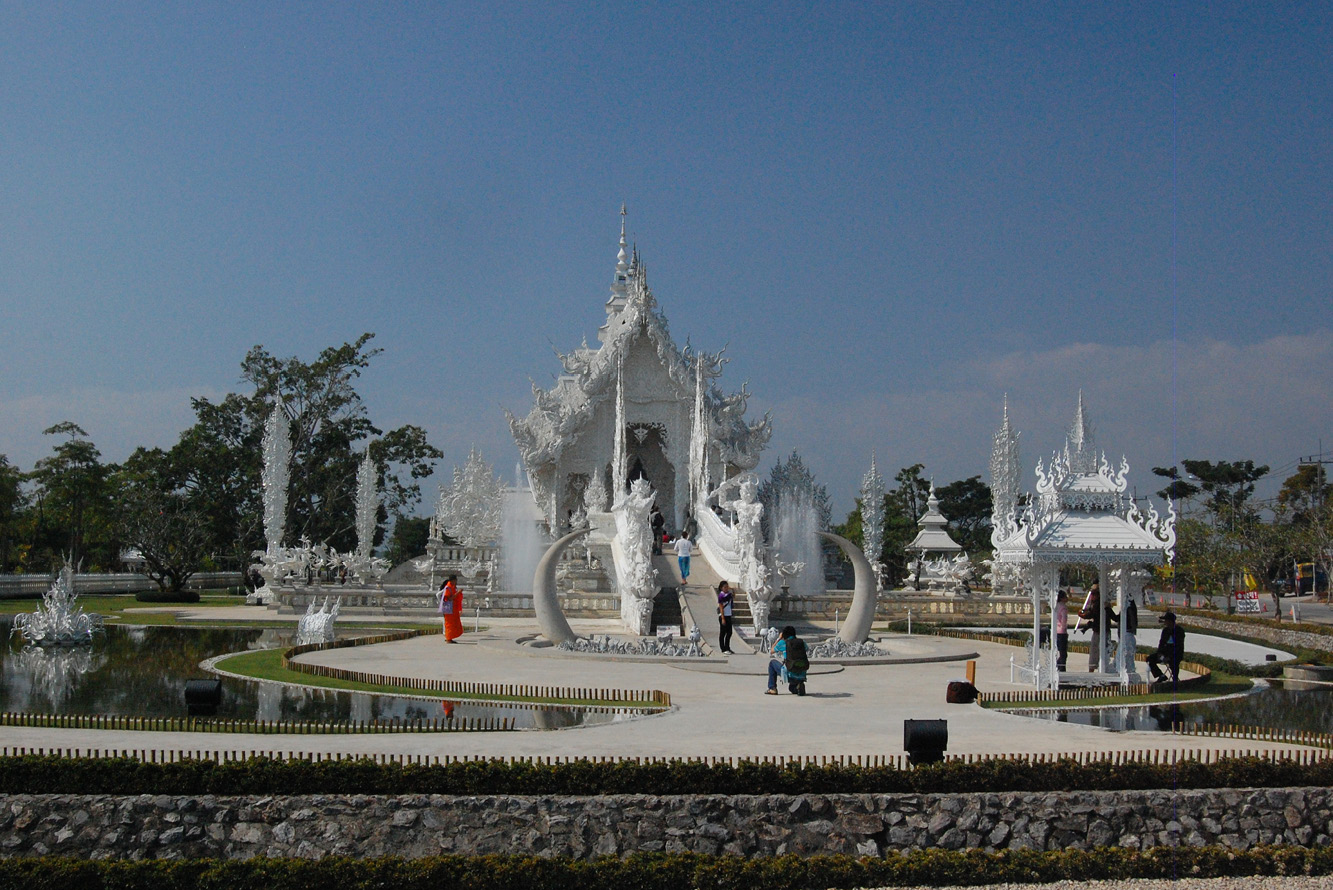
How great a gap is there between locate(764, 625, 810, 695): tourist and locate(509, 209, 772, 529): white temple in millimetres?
21750

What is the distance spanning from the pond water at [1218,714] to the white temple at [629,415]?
2340 centimetres

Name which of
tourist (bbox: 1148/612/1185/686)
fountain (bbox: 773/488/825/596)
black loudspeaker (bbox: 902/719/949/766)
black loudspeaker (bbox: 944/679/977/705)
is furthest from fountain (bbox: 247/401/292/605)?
black loudspeaker (bbox: 902/719/949/766)

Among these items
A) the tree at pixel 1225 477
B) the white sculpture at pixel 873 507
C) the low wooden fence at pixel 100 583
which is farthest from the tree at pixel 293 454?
the tree at pixel 1225 477

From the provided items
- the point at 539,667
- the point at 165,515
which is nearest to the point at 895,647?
the point at 539,667

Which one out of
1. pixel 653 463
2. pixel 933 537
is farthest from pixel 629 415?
pixel 933 537

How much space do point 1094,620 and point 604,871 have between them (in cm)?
1145

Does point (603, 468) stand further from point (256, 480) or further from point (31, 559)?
point (31, 559)

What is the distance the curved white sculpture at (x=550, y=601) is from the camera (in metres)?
21.6

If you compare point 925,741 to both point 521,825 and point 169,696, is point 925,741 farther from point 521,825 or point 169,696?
point 169,696

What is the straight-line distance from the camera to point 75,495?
2191 inches

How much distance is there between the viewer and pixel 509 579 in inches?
1458

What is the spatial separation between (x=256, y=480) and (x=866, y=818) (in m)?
47.1

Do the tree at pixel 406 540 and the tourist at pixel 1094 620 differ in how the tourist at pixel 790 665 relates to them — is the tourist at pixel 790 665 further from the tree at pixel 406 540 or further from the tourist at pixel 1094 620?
the tree at pixel 406 540

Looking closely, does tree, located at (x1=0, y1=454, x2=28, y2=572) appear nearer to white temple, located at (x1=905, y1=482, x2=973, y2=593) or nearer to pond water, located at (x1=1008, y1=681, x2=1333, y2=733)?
white temple, located at (x1=905, y1=482, x2=973, y2=593)
